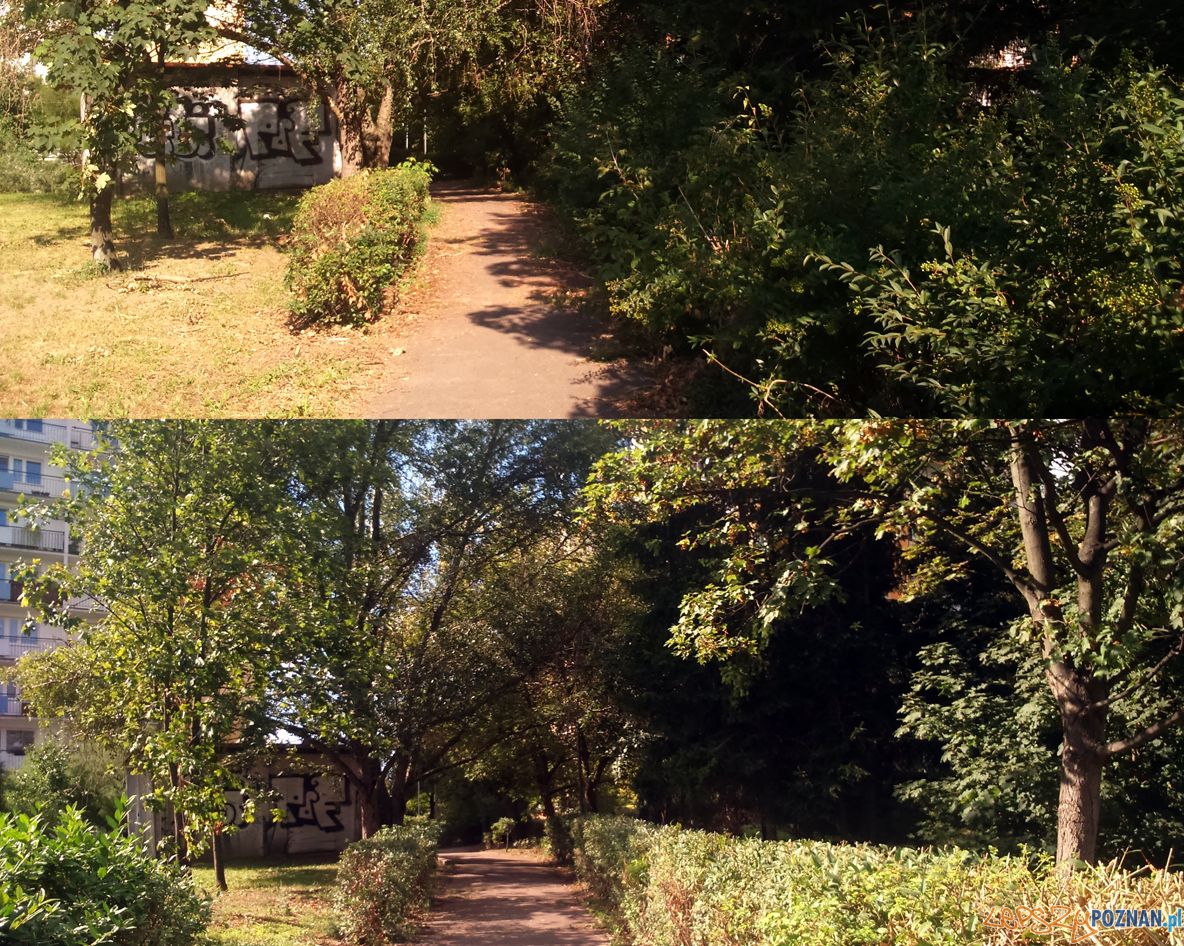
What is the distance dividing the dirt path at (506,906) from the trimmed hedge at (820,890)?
0.21 m

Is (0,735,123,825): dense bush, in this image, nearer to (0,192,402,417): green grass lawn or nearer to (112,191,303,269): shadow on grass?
(0,192,402,417): green grass lawn

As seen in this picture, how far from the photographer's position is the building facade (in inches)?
191

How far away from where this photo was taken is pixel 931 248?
566 centimetres

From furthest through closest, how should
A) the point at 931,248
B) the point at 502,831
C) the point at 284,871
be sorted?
the point at 502,831 → the point at 931,248 → the point at 284,871

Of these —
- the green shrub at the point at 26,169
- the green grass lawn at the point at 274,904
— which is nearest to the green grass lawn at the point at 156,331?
the green shrub at the point at 26,169

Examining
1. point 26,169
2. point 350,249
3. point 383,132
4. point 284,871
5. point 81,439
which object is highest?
point 383,132

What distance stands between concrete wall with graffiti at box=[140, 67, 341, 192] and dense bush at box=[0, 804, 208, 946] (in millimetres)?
7351

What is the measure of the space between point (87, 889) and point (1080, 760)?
457 centimetres

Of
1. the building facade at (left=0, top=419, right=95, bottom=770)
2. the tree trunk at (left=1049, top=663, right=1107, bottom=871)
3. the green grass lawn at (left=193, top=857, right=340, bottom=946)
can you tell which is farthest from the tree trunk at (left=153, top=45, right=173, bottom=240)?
the tree trunk at (left=1049, top=663, right=1107, bottom=871)

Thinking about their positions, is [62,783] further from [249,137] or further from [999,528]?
[249,137]

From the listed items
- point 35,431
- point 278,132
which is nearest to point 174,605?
point 35,431

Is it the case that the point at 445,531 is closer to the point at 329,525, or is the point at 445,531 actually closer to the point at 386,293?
the point at 329,525

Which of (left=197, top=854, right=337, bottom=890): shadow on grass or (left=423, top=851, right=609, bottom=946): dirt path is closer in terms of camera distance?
(left=197, top=854, right=337, bottom=890): shadow on grass

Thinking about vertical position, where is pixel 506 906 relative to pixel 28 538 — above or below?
below
